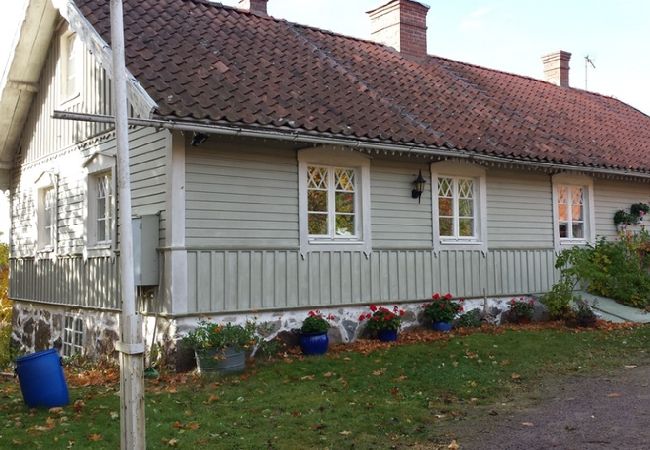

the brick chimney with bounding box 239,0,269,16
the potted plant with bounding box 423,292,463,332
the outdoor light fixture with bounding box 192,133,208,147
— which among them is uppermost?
the brick chimney with bounding box 239,0,269,16

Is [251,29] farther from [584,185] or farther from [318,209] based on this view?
[584,185]

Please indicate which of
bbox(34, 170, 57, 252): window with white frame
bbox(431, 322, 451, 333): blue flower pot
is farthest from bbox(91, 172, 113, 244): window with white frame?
bbox(431, 322, 451, 333): blue flower pot

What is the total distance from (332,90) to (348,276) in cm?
331

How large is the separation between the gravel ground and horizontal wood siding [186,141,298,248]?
4.51 meters

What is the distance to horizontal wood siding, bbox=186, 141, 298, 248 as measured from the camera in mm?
10008

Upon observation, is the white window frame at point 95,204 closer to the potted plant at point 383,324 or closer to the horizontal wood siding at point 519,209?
the potted plant at point 383,324

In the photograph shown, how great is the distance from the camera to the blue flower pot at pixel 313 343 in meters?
10.4

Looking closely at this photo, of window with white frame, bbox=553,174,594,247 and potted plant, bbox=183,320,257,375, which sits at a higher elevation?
window with white frame, bbox=553,174,594,247

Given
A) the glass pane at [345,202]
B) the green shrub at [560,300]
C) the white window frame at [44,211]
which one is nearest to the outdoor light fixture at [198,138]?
the glass pane at [345,202]

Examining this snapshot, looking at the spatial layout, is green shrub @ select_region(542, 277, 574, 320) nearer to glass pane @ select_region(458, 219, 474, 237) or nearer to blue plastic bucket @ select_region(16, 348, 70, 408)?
glass pane @ select_region(458, 219, 474, 237)

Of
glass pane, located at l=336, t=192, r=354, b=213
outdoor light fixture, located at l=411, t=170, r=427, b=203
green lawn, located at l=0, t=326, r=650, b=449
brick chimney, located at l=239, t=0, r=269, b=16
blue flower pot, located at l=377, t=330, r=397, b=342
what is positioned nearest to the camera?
green lawn, located at l=0, t=326, r=650, b=449

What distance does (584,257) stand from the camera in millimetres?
13344

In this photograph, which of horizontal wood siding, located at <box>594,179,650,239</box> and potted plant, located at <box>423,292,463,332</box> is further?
horizontal wood siding, located at <box>594,179,650,239</box>

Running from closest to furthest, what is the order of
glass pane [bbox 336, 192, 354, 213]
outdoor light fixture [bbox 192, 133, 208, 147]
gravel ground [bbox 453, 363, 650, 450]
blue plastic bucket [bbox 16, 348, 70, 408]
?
gravel ground [bbox 453, 363, 650, 450]
blue plastic bucket [bbox 16, 348, 70, 408]
outdoor light fixture [bbox 192, 133, 208, 147]
glass pane [bbox 336, 192, 354, 213]
